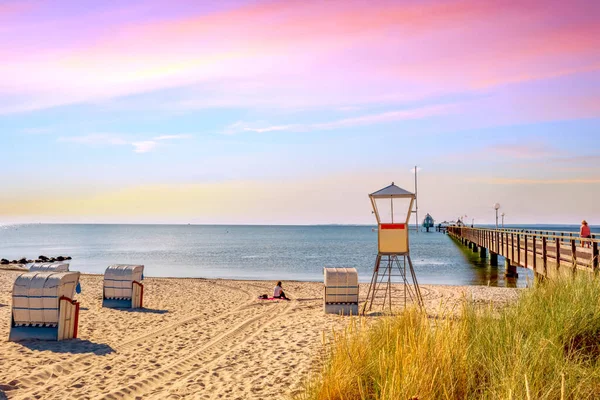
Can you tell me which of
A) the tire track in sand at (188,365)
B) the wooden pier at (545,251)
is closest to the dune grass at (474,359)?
the tire track in sand at (188,365)

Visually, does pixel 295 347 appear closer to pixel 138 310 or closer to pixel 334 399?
pixel 334 399

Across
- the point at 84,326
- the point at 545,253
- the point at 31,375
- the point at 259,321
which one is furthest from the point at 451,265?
the point at 31,375

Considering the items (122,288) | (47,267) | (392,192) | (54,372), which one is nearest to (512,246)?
(392,192)

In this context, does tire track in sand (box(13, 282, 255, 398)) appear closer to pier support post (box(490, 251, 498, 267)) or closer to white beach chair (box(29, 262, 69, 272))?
white beach chair (box(29, 262, 69, 272))

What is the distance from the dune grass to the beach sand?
1.79 feet

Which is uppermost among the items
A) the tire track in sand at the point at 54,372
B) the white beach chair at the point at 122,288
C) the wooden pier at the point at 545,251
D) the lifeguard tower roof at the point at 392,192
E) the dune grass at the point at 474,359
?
the lifeguard tower roof at the point at 392,192

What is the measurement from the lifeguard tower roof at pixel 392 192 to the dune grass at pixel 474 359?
6.36m

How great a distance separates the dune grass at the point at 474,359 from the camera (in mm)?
4441

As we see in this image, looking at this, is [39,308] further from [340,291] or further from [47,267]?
[340,291]

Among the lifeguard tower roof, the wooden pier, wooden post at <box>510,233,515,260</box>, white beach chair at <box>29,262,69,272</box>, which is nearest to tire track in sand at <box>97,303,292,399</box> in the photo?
the lifeguard tower roof

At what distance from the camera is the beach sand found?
723cm

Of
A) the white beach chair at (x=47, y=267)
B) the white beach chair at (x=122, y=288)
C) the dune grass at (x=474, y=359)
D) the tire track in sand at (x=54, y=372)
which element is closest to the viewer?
the dune grass at (x=474, y=359)

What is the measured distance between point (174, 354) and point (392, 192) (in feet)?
22.7

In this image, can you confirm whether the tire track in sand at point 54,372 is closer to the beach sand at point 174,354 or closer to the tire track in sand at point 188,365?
the beach sand at point 174,354
